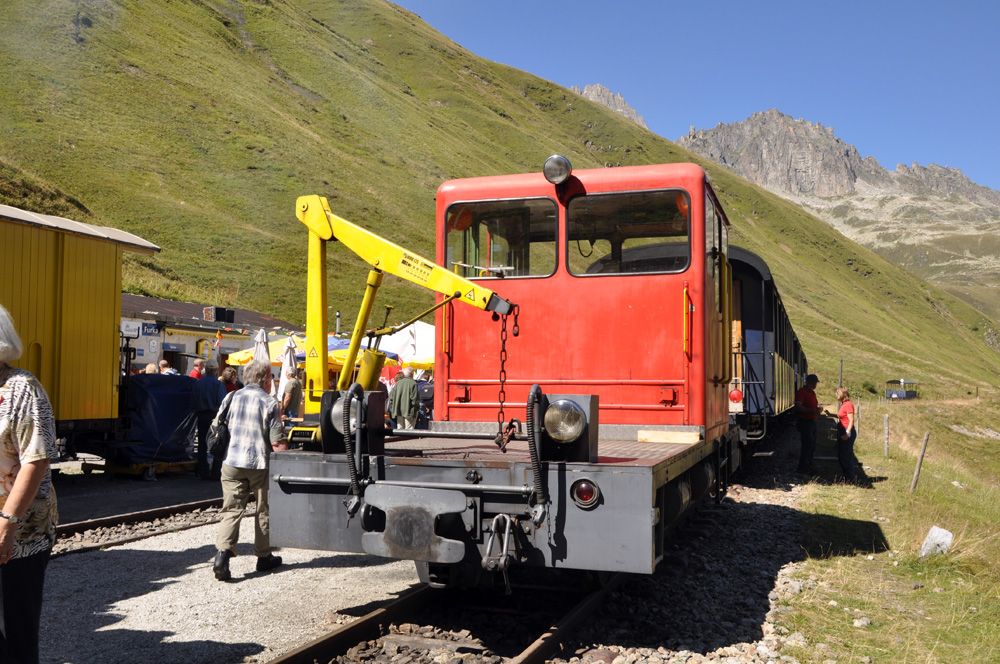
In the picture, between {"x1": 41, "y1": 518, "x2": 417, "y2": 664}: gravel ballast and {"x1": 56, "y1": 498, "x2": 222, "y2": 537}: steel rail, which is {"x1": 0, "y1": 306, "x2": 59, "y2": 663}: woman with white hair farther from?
{"x1": 56, "y1": 498, "x2": 222, "y2": 537}: steel rail

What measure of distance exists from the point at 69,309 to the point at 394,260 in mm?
6998

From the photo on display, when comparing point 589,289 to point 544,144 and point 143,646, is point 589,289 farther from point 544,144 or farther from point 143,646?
point 544,144

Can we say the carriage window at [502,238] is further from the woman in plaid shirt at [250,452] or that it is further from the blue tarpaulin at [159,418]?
the blue tarpaulin at [159,418]

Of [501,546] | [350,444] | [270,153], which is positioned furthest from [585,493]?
[270,153]

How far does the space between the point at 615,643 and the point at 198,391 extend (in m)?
9.11

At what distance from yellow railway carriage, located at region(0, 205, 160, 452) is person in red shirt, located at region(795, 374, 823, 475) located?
35.3ft

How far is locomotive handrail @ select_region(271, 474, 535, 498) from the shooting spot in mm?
4424

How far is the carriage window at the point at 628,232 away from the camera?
258 inches

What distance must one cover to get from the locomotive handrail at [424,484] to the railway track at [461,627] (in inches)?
32.6

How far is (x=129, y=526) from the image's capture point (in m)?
8.59

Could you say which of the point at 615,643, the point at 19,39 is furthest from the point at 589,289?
the point at 19,39

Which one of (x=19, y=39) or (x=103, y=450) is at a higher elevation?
(x=19, y=39)

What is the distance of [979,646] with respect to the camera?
5.11 metres

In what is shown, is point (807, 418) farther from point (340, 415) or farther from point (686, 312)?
point (340, 415)
